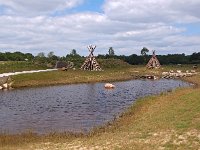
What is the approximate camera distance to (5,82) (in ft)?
282

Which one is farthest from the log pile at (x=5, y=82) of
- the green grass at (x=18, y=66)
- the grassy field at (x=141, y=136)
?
the grassy field at (x=141, y=136)

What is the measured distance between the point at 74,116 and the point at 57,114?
3.13 m

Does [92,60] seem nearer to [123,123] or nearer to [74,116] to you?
[74,116]

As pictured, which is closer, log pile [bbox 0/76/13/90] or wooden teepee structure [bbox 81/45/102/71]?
log pile [bbox 0/76/13/90]

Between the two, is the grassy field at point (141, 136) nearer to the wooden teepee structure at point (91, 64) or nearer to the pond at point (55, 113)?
the pond at point (55, 113)

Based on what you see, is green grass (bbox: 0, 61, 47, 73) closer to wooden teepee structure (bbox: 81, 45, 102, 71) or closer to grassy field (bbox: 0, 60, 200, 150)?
wooden teepee structure (bbox: 81, 45, 102, 71)

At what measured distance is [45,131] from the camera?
117ft

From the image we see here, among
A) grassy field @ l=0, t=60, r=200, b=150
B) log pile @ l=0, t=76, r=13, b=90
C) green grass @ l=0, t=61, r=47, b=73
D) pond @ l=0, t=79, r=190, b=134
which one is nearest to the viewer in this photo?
grassy field @ l=0, t=60, r=200, b=150

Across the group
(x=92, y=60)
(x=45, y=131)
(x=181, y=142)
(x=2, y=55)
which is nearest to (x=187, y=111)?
(x=181, y=142)

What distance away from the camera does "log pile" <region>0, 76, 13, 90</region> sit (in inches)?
3273

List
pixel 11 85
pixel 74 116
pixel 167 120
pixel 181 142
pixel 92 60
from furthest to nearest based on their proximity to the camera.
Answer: pixel 92 60
pixel 11 85
pixel 74 116
pixel 167 120
pixel 181 142

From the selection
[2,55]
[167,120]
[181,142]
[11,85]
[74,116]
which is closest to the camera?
[181,142]

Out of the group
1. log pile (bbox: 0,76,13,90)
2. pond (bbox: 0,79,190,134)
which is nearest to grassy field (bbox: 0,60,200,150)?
pond (bbox: 0,79,190,134)

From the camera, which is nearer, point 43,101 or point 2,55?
point 43,101
